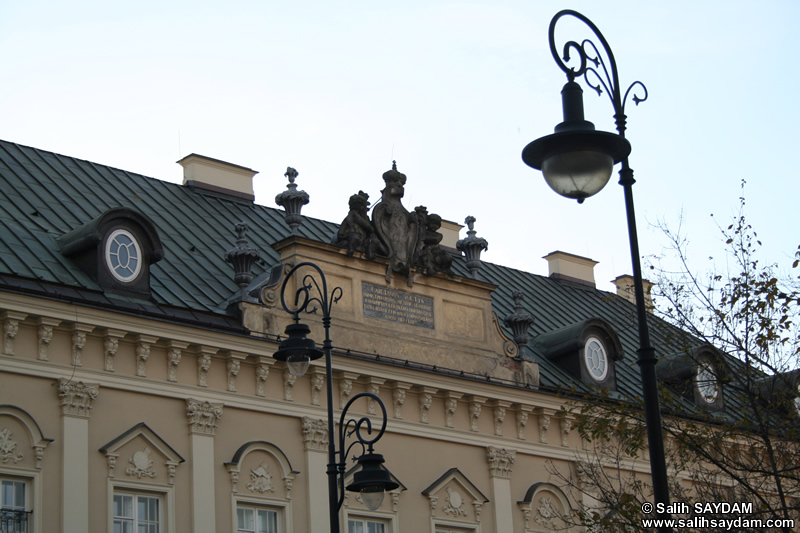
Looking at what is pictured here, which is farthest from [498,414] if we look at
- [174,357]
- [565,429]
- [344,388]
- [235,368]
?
[174,357]

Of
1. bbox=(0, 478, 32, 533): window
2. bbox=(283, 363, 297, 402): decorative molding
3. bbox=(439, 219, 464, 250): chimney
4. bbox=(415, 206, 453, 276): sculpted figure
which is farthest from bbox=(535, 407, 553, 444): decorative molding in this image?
bbox=(0, 478, 32, 533): window

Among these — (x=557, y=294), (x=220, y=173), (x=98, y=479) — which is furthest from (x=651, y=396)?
(x=557, y=294)

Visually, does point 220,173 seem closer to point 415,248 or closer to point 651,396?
point 415,248

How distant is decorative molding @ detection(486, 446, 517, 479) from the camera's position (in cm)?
2866

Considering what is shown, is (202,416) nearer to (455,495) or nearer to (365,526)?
(365,526)

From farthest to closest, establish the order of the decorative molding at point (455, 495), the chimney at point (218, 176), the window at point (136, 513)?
the chimney at point (218, 176)
the decorative molding at point (455, 495)
the window at point (136, 513)

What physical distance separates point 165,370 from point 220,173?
9268 millimetres

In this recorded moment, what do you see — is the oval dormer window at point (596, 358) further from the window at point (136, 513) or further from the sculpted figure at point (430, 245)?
the window at point (136, 513)

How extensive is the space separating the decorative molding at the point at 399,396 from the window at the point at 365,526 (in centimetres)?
217

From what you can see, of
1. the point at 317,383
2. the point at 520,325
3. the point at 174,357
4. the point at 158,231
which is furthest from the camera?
the point at 520,325

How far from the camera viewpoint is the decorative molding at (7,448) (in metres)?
21.6

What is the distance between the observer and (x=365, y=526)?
26.4 meters

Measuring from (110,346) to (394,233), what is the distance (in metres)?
7.66

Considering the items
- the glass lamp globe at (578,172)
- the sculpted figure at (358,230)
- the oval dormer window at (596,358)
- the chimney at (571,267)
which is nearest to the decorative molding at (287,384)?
the sculpted figure at (358,230)
